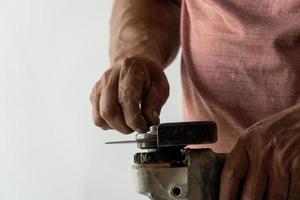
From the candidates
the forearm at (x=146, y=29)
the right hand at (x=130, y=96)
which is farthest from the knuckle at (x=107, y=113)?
the forearm at (x=146, y=29)

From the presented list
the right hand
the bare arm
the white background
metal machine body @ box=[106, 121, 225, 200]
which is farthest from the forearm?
the white background

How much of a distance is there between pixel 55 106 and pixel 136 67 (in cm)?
101

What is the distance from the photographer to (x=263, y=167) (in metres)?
0.57

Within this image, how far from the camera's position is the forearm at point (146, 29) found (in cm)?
99

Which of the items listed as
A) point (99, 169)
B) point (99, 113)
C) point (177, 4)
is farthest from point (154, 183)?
point (99, 169)

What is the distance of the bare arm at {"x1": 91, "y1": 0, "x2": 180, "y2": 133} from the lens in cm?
80

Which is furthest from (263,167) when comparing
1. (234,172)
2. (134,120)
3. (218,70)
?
(218,70)

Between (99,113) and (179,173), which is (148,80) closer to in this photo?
(99,113)

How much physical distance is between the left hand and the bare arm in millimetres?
212

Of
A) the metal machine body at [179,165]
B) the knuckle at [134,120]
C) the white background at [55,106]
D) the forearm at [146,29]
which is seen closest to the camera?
the metal machine body at [179,165]

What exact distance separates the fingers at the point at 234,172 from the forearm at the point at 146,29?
406mm

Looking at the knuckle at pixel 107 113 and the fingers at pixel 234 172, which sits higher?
Result: the knuckle at pixel 107 113

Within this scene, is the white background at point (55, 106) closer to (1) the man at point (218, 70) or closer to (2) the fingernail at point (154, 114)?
(1) the man at point (218, 70)

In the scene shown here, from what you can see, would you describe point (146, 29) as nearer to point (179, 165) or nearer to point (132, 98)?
point (132, 98)
